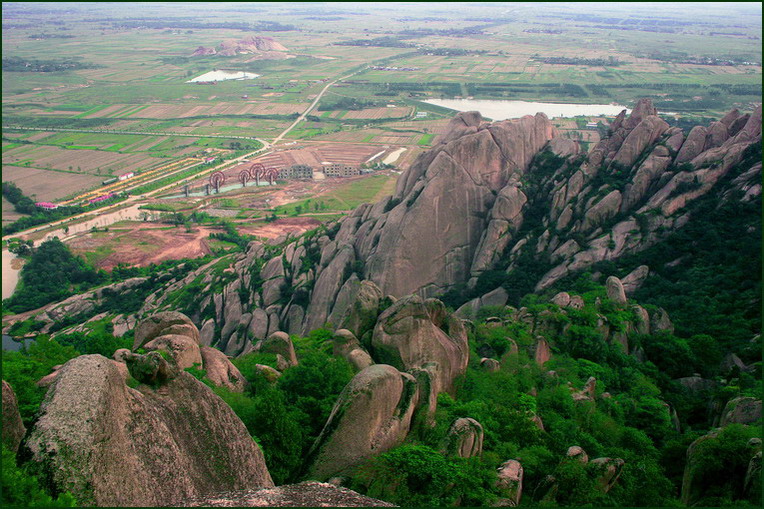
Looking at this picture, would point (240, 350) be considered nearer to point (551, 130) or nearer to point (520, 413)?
point (520, 413)

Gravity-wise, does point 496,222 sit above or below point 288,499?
above

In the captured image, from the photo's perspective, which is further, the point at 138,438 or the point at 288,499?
the point at 288,499

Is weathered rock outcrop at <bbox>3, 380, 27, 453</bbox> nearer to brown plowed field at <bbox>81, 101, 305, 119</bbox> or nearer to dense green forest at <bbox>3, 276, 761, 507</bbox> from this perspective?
dense green forest at <bbox>3, 276, 761, 507</bbox>

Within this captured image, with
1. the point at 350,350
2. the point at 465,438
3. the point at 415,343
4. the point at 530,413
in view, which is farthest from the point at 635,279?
the point at 465,438

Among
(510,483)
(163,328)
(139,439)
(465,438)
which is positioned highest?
(139,439)

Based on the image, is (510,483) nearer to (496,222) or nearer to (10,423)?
(10,423)

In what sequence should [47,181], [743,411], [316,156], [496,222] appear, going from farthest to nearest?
[316,156] < [47,181] < [496,222] < [743,411]

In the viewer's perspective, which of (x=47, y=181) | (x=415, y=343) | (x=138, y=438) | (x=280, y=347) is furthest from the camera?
(x=47, y=181)
